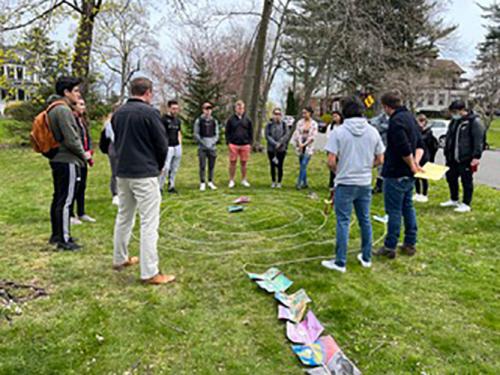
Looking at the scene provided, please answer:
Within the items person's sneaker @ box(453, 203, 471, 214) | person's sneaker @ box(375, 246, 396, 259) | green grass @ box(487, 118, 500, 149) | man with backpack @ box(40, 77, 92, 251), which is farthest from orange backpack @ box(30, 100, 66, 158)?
green grass @ box(487, 118, 500, 149)

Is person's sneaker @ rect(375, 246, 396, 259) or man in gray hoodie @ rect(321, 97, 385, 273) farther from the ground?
man in gray hoodie @ rect(321, 97, 385, 273)

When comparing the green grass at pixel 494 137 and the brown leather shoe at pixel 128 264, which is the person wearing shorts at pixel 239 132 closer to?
the brown leather shoe at pixel 128 264

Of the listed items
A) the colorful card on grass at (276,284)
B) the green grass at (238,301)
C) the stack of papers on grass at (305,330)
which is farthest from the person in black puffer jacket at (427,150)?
the stack of papers on grass at (305,330)

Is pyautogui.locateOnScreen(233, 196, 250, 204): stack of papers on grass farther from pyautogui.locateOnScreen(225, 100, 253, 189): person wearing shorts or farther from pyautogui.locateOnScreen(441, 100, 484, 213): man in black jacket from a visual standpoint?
pyautogui.locateOnScreen(441, 100, 484, 213): man in black jacket

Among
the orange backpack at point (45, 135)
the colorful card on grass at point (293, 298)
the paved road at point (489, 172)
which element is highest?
the orange backpack at point (45, 135)

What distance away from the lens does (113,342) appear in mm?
2896

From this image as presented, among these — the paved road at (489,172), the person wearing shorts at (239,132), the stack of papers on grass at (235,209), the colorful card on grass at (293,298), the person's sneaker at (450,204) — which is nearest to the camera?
the colorful card on grass at (293,298)

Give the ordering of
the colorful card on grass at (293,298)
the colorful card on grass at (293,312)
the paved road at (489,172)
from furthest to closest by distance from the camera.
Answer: the paved road at (489,172) < the colorful card on grass at (293,298) < the colorful card on grass at (293,312)

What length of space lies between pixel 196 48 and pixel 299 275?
28188 millimetres

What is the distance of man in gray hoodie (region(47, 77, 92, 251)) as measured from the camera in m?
4.40

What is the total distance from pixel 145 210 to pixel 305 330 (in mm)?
A: 1753

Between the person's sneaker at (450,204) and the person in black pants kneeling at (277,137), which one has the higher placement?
the person in black pants kneeling at (277,137)

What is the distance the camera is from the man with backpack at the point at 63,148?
440 centimetres

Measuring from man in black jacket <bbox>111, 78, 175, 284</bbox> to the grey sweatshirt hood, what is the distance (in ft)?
5.88
